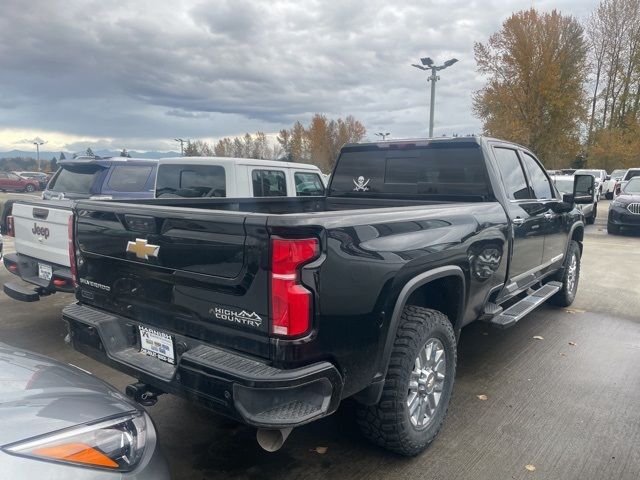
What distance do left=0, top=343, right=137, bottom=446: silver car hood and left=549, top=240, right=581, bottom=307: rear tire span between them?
5.45 meters

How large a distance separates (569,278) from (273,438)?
528 centimetres

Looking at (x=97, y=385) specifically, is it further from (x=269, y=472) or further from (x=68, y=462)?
(x=269, y=472)

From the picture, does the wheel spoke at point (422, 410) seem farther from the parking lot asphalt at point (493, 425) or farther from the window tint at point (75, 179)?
the window tint at point (75, 179)

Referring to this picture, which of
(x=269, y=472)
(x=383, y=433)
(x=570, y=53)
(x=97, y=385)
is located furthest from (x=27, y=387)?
(x=570, y=53)

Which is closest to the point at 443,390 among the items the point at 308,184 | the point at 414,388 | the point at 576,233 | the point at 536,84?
the point at 414,388

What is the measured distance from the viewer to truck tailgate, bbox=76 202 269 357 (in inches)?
86.7

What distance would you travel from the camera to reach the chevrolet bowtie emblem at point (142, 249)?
2578 millimetres

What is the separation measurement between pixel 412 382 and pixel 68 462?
6.28 feet

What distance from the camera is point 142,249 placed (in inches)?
104

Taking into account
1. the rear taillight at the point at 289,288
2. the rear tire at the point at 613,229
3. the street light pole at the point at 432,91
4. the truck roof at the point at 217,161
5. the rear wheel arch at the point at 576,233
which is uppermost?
the street light pole at the point at 432,91

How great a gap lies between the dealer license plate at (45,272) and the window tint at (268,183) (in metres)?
2.88

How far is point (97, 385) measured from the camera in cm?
227

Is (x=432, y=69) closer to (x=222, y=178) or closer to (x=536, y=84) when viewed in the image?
(x=222, y=178)

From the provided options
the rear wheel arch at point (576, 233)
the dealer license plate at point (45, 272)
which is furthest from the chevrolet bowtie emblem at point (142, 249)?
the rear wheel arch at point (576, 233)
